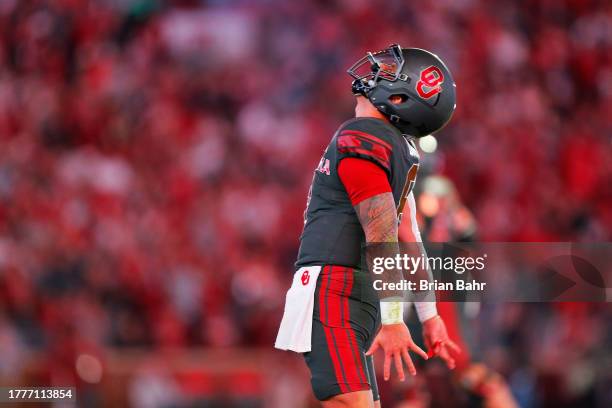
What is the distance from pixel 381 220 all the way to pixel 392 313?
33 centimetres

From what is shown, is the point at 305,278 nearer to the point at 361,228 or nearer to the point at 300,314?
the point at 300,314

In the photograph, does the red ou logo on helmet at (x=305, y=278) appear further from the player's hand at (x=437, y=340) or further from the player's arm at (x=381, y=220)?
the player's hand at (x=437, y=340)

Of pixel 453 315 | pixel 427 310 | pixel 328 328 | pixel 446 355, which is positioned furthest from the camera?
pixel 453 315

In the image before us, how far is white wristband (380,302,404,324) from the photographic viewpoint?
364 centimetres

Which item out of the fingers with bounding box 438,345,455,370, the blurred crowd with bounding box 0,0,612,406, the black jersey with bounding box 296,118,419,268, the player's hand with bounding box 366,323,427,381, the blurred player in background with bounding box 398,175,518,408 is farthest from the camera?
the blurred crowd with bounding box 0,0,612,406

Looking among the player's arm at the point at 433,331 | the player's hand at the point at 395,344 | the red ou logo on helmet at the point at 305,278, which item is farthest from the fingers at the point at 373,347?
the player's arm at the point at 433,331

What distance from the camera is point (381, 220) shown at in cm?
365

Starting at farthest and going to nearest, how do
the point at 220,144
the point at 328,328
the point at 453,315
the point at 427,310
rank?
the point at 220,144
the point at 453,315
the point at 427,310
the point at 328,328

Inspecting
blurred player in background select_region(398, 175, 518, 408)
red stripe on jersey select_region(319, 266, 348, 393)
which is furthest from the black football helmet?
blurred player in background select_region(398, 175, 518, 408)

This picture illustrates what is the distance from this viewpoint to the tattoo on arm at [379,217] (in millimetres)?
3646

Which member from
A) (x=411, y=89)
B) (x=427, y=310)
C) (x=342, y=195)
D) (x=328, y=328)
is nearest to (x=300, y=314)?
(x=328, y=328)

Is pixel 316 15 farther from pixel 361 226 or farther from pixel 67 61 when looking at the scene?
pixel 361 226

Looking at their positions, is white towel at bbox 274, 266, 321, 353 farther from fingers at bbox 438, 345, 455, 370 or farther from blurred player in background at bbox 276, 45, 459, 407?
fingers at bbox 438, 345, 455, 370

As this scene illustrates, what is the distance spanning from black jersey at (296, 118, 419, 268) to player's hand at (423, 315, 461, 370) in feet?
1.58
